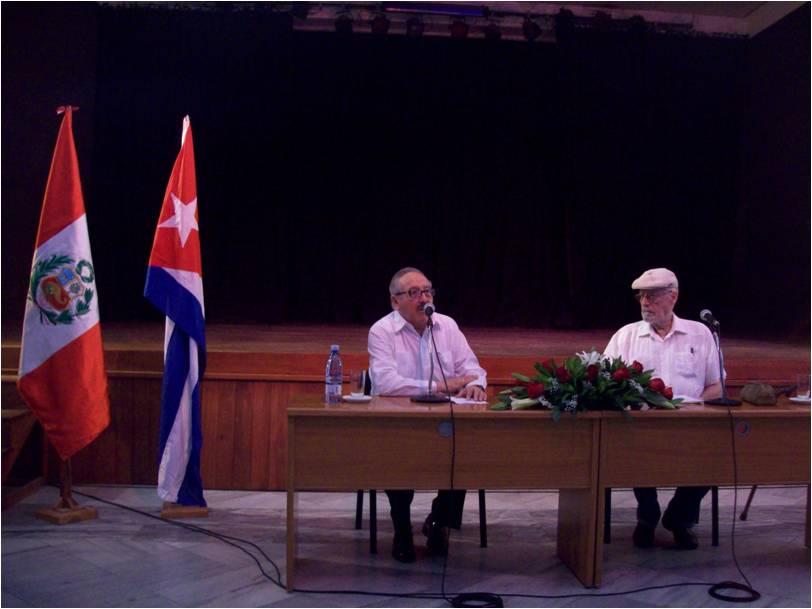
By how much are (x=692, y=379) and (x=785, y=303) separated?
173 inches

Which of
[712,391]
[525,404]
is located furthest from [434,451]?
[712,391]

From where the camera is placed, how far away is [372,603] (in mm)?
3070

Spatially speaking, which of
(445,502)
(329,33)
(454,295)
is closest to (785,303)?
(454,295)

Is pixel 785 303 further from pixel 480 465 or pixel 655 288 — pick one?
pixel 480 465

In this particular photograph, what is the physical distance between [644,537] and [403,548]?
114cm

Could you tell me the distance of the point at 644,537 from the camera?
3.88 m

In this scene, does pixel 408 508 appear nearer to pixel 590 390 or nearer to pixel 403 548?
pixel 403 548

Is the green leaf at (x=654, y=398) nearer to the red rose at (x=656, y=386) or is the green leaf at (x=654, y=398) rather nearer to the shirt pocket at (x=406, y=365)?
the red rose at (x=656, y=386)

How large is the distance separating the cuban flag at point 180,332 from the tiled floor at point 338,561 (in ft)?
0.82

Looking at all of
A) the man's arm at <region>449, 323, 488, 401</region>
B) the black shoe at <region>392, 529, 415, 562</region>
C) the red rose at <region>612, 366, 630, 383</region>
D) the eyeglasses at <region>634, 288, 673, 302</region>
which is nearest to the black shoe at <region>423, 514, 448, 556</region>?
the black shoe at <region>392, 529, 415, 562</region>

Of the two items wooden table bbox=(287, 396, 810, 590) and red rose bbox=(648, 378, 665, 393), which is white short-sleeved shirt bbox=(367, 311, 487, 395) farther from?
red rose bbox=(648, 378, 665, 393)

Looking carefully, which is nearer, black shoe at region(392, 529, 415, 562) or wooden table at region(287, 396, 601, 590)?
wooden table at region(287, 396, 601, 590)

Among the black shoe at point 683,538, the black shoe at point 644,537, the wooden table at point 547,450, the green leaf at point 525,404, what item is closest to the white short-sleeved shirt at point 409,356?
the wooden table at point 547,450

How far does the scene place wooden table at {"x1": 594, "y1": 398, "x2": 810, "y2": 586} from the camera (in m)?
3.28
